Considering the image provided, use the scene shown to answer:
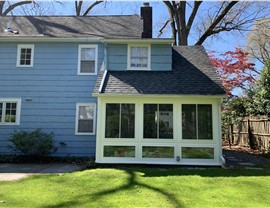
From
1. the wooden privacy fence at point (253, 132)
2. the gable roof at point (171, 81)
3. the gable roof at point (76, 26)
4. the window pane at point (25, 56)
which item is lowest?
the wooden privacy fence at point (253, 132)

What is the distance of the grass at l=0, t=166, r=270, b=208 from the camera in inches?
207

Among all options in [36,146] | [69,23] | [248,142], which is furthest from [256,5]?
[36,146]

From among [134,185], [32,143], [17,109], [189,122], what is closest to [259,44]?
[189,122]

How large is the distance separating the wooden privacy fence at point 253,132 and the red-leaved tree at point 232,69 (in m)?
3.89

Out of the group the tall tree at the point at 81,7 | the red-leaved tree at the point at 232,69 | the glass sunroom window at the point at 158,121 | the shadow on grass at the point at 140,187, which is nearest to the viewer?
the shadow on grass at the point at 140,187

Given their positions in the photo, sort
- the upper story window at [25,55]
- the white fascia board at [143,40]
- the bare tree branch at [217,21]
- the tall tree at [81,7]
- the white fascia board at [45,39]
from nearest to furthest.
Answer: the white fascia board at [143,40] → the white fascia board at [45,39] → the upper story window at [25,55] → the bare tree branch at [217,21] → the tall tree at [81,7]

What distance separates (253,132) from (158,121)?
24.7 feet

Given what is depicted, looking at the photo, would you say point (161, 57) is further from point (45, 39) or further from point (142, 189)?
point (142, 189)

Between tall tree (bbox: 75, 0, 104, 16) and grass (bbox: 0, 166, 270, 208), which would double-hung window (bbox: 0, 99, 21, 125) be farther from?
tall tree (bbox: 75, 0, 104, 16)

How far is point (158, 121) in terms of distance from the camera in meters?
9.55

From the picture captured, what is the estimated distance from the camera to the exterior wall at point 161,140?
9.30 m

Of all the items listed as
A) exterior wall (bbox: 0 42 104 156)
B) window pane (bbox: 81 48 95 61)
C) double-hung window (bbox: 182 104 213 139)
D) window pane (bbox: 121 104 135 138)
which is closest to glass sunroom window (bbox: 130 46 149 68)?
exterior wall (bbox: 0 42 104 156)

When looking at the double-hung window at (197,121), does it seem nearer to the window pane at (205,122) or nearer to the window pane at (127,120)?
the window pane at (205,122)

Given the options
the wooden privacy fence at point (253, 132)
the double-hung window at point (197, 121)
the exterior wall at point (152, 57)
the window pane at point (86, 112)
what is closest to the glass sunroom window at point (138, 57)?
the exterior wall at point (152, 57)
